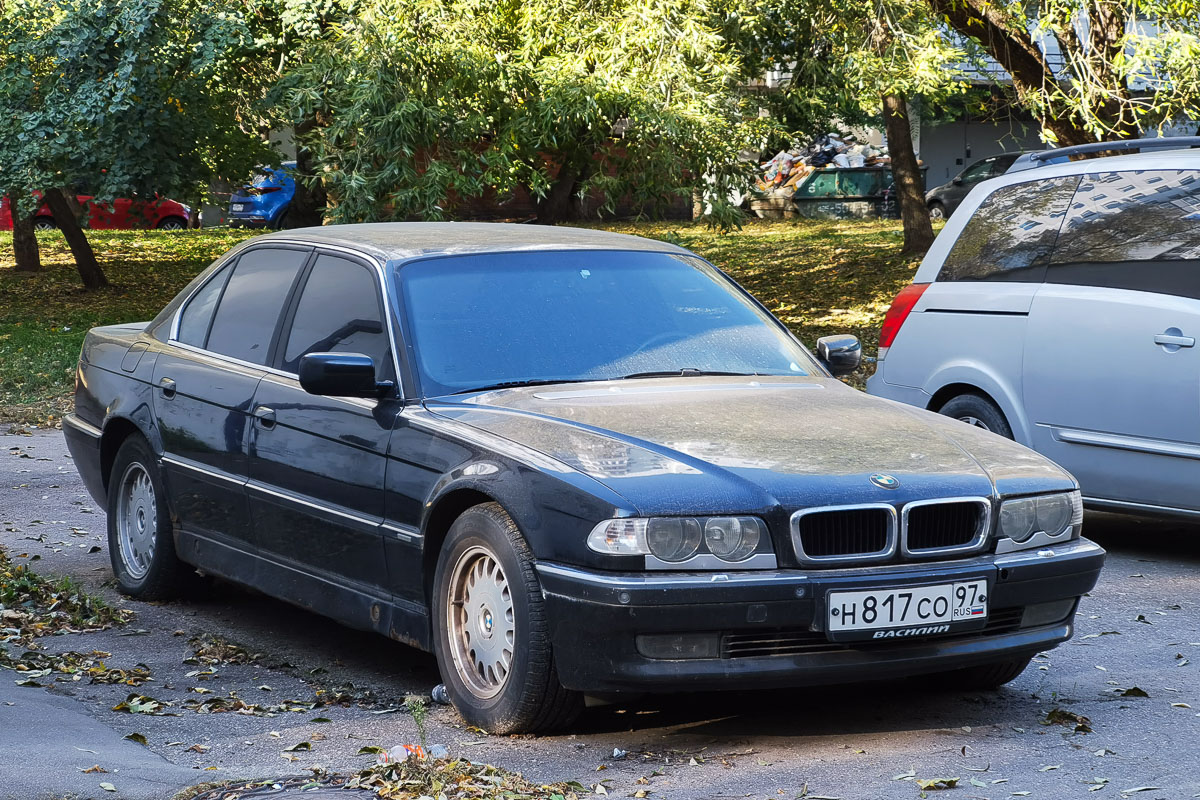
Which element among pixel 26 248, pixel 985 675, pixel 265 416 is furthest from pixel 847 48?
pixel 26 248

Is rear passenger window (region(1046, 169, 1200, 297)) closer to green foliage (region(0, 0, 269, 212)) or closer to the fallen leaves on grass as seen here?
the fallen leaves on grass

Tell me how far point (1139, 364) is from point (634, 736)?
361 cm

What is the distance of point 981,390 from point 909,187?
534 inches

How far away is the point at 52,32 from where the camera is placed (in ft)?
52.2

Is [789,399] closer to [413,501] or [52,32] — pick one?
[413,501]

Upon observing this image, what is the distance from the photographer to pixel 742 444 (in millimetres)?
4645

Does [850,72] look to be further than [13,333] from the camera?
No

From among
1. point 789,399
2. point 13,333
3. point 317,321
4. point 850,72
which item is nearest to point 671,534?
point 789,399

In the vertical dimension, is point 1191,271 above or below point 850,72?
below

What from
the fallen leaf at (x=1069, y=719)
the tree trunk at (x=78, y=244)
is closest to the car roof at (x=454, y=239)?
the fallen leaf at (x=1069, y=719)

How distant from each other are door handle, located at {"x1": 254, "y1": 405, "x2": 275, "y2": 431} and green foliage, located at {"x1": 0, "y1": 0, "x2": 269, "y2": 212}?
35.4 ft

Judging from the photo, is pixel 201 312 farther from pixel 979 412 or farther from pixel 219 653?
pixel 979 412

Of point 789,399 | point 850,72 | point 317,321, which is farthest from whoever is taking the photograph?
point 850,72

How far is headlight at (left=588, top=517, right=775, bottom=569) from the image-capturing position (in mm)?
4273
